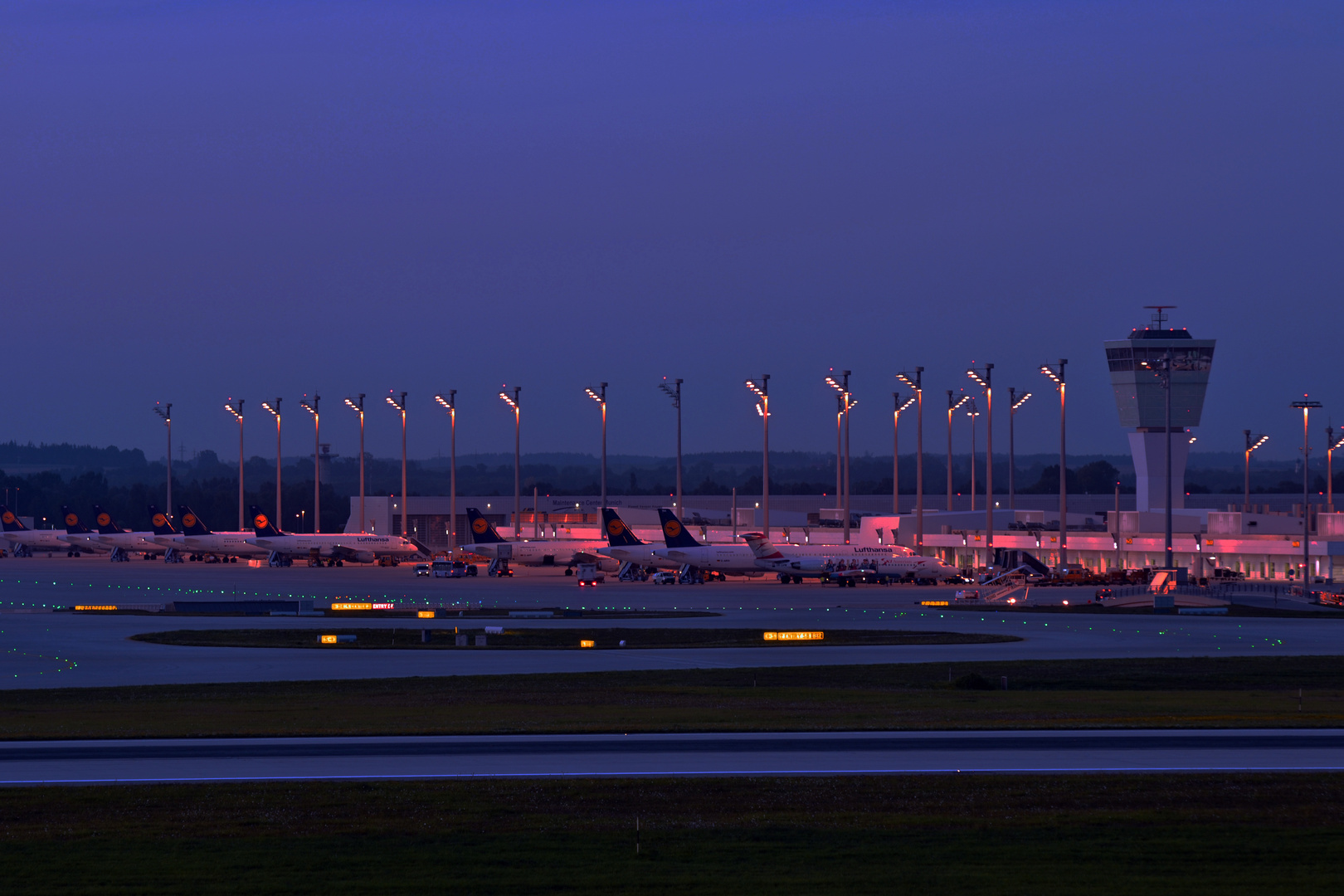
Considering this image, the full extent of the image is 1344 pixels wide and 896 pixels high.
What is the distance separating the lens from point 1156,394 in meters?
120

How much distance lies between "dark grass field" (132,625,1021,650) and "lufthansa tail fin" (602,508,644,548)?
152 feet

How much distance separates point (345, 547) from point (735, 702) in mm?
103146

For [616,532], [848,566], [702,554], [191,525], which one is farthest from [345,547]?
[848,566]

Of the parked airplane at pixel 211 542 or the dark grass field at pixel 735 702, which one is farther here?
the parked airplane at pixel 211 542

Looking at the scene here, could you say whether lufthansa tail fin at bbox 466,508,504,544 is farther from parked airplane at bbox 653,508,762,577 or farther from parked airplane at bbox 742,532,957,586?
parked airplane at bbox 742,532,957,586

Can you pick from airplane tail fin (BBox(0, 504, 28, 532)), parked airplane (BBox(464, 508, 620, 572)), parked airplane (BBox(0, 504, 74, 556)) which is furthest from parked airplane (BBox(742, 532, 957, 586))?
airplane tail fin (BBox(0, 504, 28, 532))

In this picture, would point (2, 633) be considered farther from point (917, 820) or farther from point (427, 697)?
point (917, 820)

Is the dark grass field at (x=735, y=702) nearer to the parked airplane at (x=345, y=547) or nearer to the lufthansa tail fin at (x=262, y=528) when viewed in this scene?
the parked airplane at (x=345, y=547)

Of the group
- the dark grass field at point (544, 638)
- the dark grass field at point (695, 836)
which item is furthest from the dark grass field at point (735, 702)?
the dark grass field at point (544, 638)

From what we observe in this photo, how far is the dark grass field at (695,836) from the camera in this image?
1566 cm

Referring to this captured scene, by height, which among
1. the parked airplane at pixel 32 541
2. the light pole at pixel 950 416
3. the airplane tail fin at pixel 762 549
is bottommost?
the parked airplane at pixel 32 541

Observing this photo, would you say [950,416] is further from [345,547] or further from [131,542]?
[131,542]

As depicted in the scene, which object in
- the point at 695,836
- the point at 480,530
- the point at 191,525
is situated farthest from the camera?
the point at 191,525

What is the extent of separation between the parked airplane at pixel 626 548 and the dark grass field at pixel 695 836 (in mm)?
83215
